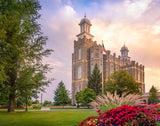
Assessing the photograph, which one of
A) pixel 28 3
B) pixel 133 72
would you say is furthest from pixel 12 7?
pixel 133 72

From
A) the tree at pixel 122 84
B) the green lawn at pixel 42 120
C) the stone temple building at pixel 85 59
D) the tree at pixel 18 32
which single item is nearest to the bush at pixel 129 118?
the green lawn at pixel 42 120

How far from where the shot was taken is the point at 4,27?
32.2 feet

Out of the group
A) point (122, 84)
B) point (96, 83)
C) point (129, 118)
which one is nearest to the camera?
point (129, 118)

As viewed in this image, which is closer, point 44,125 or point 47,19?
point 44,125

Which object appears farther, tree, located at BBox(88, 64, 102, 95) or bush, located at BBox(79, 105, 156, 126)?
tree, located at BBox(88, 64, 102, 95)

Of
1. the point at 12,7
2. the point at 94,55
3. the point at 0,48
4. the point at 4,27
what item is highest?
the point at 94,55

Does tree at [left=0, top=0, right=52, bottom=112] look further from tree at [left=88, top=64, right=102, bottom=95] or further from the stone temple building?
the stone temple building

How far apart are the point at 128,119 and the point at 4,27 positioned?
8551 millimetres

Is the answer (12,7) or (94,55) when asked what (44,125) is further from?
(94,55)

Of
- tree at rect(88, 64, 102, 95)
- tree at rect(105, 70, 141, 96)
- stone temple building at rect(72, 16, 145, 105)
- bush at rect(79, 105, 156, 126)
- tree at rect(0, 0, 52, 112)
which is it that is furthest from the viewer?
stone temple building at rect(72, 16, 145, 105)

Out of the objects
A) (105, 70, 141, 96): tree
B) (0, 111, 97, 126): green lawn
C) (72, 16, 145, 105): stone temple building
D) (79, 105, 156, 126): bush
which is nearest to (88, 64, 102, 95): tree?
(72, 16, 145, 105): stone temple building

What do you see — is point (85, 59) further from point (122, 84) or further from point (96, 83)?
point (122, 84)

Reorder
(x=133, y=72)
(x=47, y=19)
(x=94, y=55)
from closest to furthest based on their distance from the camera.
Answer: (x=47, y=19) → (x=94, y=55) → (x=133, y=72)

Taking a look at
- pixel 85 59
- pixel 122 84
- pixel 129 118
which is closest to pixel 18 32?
pixel 129 118
